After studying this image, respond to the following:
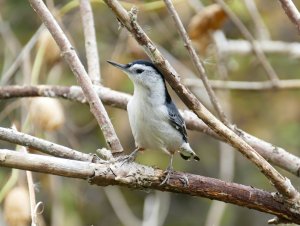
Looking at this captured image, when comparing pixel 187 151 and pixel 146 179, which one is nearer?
pixel 146 179

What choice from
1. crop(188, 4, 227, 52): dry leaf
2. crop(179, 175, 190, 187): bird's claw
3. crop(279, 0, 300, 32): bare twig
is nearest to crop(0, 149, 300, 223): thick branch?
crop(179, 175, 190, 187): bird's claw

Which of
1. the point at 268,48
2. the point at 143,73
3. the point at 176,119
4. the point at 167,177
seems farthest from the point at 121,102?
the point at 268,48

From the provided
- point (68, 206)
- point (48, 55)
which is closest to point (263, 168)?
point (48, 55)

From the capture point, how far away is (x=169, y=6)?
7.06 feet

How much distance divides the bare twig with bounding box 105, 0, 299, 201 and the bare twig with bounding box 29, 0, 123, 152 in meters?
0.33

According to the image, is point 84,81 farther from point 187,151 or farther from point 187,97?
point 187,151

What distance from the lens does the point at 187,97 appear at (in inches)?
78.4

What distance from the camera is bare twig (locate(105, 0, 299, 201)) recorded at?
5.92 feet

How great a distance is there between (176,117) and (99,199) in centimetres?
Answer: 231

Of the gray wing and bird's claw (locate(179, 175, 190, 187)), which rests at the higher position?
the gray wing

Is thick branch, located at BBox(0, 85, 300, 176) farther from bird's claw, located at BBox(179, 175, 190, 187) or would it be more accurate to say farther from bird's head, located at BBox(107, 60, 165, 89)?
bird's claw, located at BBox(179, 175, 190, 187)

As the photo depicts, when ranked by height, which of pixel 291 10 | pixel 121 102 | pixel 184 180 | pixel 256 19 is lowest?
pixel 184 180

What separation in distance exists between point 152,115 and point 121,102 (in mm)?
221

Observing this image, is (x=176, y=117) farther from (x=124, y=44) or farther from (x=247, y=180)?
(x=247, y=180)
